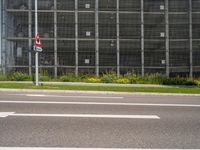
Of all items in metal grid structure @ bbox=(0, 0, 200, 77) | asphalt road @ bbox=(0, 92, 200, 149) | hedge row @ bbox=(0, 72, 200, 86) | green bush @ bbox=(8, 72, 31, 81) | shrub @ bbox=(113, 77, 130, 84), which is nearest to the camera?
asphalt road @ bbox=(0, 92, 200, 149)

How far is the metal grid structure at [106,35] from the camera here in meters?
31.5

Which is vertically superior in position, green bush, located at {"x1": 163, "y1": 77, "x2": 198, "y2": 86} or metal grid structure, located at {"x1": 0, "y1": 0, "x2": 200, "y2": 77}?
metal grid structure, located at {"x1": 0, "y1": 0, "x2": 200, "y2": 77}

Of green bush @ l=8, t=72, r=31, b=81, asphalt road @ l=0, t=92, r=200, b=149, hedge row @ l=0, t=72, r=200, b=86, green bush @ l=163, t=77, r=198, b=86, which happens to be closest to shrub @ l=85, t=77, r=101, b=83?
hedge row @ l=0, t=72, r=200, b=86

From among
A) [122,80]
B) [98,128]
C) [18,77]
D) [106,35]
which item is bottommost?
[98,128]

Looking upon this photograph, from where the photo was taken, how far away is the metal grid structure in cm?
3152

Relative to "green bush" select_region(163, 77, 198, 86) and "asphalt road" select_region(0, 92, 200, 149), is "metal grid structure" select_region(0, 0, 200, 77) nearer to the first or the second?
"green bush" select_region(163, 77, 198, 86)

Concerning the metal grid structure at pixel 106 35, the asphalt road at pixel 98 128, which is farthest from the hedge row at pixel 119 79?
the asphalt road at pixel 98 128

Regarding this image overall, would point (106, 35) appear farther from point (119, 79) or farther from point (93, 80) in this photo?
point (93, 80)

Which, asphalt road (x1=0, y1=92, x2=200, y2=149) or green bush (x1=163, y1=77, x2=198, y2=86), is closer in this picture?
asphalt road (x1=0, y1=92, x2=200, y2=149)

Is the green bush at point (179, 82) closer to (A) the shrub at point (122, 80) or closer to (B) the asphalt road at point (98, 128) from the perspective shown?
(A) the shrub at point (122, 80)

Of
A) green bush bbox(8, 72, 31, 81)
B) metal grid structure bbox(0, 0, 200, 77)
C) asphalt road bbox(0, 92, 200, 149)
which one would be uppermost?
metal grid structure bbox(0, 0, 200, 77)

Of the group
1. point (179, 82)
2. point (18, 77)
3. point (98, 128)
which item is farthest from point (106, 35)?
point (98, 128)

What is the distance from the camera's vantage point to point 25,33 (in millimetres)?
31625

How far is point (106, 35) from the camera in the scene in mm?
32156
